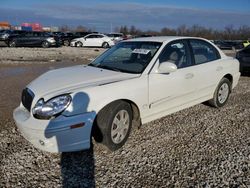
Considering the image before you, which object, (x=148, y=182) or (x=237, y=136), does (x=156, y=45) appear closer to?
(x=237, y=136)

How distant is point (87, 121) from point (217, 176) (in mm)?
1723

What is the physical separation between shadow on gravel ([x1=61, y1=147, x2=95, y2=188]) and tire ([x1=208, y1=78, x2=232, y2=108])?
3.16 m

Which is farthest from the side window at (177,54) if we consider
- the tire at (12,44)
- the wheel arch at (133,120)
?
the tire at (12,44)

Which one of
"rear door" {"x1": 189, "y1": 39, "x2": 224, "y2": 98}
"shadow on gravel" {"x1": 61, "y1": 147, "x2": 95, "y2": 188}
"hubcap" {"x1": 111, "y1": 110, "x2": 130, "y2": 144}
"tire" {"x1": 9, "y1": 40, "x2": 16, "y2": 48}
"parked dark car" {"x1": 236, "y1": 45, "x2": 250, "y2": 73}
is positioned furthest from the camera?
"tire" {"x1": 9, "y1": 40, "x2": 16, "y2": 48}

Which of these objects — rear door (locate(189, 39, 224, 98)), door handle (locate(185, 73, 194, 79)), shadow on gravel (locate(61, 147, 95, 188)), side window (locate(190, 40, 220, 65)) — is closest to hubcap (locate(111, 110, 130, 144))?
shadow on gravel (locate(61, 147, 95, 188))

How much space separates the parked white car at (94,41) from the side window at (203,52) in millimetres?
23360

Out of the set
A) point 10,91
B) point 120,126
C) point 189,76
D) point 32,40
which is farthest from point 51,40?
point 120,126

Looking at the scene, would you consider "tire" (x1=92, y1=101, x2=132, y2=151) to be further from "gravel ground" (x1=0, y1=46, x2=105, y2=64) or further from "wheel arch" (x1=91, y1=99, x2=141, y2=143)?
"gravel ground" (x1=0, y1=46, x2=105, y2=64)

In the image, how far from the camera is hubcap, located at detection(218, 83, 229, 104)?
5904 millimetres

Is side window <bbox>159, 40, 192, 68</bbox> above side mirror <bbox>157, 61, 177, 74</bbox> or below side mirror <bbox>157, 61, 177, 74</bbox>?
above

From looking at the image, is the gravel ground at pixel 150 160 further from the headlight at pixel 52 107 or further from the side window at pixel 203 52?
the side window at pixel 203 52

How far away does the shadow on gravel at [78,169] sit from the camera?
10.3ft

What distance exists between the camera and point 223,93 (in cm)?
602

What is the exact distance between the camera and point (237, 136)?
14.9 ft
